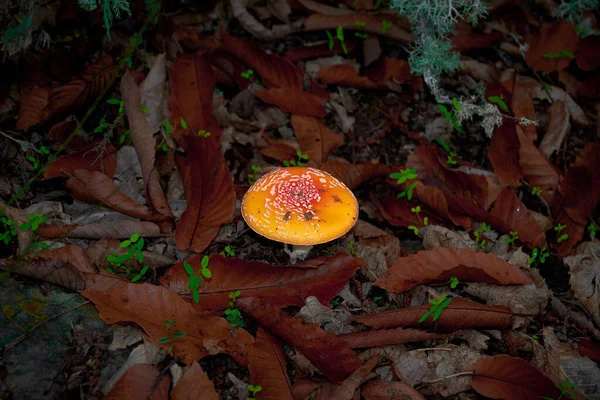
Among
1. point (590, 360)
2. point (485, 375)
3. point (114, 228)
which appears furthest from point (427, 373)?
point (114, 228)

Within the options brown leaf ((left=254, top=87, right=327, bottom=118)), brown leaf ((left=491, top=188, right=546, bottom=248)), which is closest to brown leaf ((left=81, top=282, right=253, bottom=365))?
brown leaf ((left=254, top=87, right=327, bottom=118))

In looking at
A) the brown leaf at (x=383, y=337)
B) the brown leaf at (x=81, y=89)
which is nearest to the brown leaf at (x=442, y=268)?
the brown leaf at (x=383, y=337)

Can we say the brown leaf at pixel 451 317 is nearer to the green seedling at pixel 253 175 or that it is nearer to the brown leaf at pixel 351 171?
the brown leaf at pixel 351 171

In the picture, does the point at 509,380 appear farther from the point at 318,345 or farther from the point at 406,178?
the point at 406,178

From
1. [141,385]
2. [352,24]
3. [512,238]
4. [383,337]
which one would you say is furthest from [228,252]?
[352,24]

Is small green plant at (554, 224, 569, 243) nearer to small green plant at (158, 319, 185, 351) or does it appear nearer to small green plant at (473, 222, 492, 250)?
small green plant at (473, 222, 492, 250)

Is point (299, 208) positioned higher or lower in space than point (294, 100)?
lower
